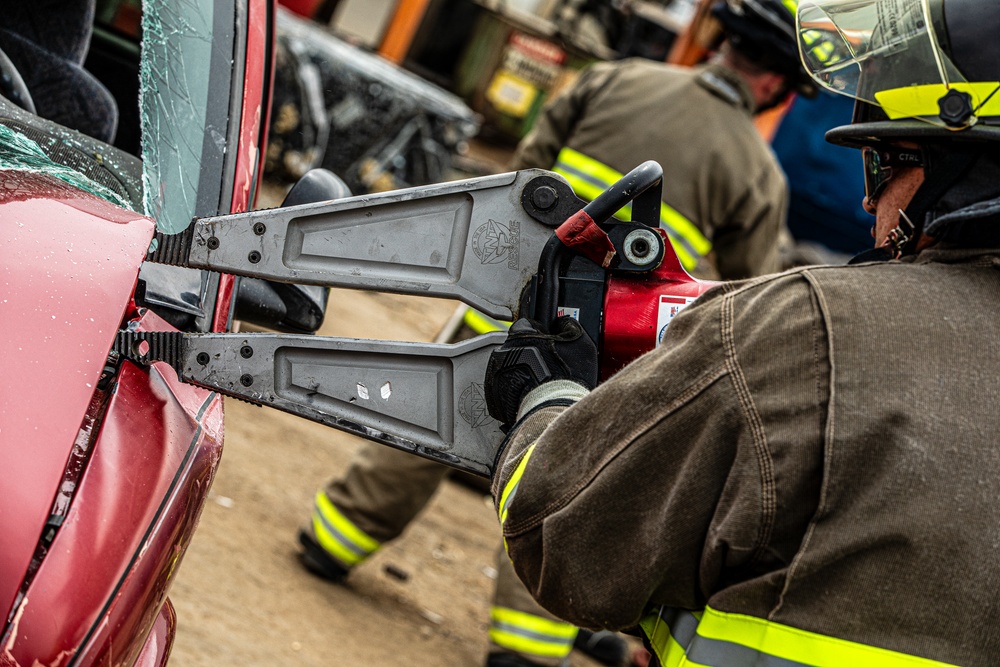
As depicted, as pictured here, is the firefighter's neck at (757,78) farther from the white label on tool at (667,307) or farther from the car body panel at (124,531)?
the car body panel at (124,531)

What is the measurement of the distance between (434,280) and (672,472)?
657 mm

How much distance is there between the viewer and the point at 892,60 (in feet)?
5.44

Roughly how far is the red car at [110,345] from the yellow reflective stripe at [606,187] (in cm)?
193

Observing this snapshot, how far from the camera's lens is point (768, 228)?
424 centimetres

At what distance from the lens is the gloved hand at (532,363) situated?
5.81 feet

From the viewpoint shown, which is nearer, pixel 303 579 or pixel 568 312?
pixel 568 312

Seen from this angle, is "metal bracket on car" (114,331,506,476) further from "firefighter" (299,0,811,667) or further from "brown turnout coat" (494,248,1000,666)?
"firefighter" (299,0,811,667)

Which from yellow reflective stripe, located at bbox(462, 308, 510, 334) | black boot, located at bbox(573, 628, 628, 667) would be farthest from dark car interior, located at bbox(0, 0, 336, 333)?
black boot, located at bbox(573, 628, 628, 667)

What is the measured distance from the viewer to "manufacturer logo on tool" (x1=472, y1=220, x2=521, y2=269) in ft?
6.27

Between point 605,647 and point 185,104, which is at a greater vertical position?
point 185,104

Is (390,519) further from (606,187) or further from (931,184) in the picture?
(931,184)

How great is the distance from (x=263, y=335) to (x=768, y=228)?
2807 mm

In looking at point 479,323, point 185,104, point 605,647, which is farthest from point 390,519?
point 185,104

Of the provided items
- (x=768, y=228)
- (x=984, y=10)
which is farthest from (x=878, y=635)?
(x=768, y=228)
